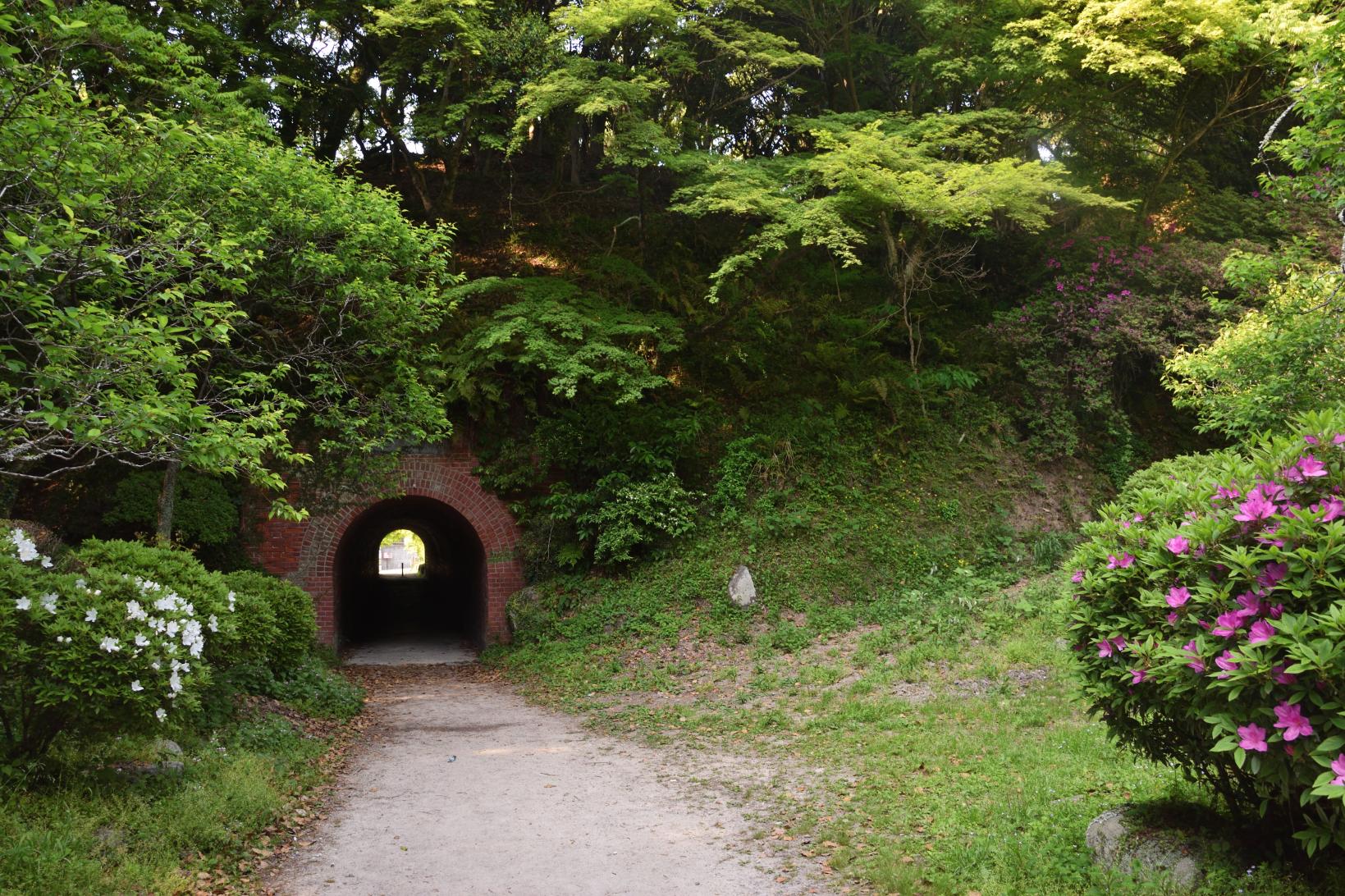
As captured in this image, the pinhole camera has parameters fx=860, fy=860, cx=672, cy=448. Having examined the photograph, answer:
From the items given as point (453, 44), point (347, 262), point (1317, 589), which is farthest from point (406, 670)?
point (1317, 589)

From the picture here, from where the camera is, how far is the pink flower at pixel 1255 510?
145 inches

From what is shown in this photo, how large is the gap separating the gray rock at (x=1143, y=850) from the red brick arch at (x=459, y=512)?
11162 millimetres

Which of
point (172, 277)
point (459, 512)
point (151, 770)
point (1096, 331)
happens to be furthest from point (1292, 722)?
point (1096, 331)

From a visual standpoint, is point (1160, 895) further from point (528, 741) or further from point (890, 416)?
point (890, 416)

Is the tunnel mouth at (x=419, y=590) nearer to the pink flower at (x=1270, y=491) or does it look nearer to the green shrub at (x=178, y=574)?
the green shrub at (x=178, y=574)

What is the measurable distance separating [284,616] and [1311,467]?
916 cm

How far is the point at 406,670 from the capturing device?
46.6ft

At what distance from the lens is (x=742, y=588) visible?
42.1 feet

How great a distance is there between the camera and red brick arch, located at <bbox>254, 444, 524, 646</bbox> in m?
14.0

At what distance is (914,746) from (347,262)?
7.68 meters

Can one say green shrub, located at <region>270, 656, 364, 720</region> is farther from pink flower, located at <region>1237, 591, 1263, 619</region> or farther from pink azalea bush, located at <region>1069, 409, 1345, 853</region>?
pink flower, located at <region>1237, 591, 1263, 619</region>

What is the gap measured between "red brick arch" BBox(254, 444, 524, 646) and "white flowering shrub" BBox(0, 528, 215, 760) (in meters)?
8.33

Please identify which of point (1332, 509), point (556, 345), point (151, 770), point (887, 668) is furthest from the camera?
point (556, 345)

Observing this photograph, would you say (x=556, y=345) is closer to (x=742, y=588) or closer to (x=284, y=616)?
(x=742, y=588)
